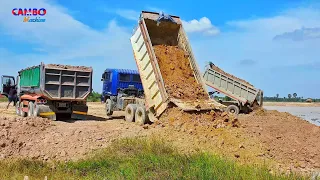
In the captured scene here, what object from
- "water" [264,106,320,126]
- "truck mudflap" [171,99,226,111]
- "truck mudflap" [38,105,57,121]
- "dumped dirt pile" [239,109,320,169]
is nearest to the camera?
"dumped dirt pile" [239,109,320,169]

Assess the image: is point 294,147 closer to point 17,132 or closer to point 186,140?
point 186,140

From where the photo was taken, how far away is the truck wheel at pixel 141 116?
1307 centimetres

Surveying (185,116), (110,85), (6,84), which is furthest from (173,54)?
(6,84)

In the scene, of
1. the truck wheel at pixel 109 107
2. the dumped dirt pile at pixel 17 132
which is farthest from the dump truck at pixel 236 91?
the dumped dirt pile at pixel 17 132

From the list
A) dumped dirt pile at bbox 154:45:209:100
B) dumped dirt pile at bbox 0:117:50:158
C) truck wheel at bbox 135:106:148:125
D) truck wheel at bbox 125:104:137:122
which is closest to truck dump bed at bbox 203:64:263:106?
dumped dirt pile at bbox 154:45:209:100

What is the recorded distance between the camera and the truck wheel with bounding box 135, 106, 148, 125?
1307cm

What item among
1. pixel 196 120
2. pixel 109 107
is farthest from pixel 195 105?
pixel 109 107

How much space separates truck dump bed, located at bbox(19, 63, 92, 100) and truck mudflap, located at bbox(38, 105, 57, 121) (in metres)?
0.50

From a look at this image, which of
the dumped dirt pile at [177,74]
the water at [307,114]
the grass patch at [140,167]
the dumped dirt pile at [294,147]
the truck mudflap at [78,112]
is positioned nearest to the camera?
the grass patch at [140,167]

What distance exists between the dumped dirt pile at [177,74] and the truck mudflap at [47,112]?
4730 millimetres

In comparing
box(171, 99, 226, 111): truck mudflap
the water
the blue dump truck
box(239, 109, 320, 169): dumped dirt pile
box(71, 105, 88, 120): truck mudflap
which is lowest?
the water

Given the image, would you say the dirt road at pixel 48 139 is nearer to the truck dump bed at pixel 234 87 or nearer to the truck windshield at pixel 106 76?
the truck windshield at pixel 106 76

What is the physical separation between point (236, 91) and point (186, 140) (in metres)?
11.0

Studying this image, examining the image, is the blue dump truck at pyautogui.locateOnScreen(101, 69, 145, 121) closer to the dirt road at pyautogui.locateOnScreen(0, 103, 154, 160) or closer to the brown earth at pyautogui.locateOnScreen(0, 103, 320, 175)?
the brown earth at pyautogui.locateOnScreen(0, 103, 320, 175)
